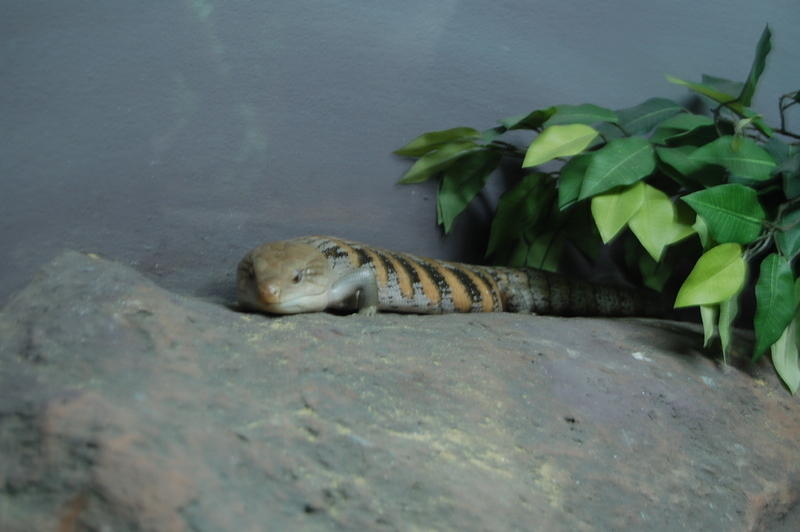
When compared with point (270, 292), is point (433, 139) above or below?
above

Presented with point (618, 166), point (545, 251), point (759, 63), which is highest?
point (759, 63)

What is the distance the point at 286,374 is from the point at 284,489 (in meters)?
0.37

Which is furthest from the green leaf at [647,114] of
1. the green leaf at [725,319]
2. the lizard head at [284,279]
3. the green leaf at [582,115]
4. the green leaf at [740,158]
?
the lizard head at [284,279]

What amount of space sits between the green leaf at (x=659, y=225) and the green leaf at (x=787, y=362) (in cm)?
51

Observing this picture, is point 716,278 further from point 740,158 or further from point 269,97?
point 269,97

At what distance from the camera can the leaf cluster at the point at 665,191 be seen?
2.34 meters

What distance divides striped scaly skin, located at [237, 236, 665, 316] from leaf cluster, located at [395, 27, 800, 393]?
0.57 feet

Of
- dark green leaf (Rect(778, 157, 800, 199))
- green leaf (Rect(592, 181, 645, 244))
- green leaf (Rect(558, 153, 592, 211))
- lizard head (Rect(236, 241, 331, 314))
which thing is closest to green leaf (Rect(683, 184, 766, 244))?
dark green leaf (Rect(778, 157, 800, 199))

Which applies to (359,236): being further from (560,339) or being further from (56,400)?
(56,400)

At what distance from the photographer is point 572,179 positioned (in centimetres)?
287

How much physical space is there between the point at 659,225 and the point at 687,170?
0.26m

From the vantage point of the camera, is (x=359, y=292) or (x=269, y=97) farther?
(x=269, y=97)

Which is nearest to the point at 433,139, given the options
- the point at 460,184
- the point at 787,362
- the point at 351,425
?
the point at 460,184

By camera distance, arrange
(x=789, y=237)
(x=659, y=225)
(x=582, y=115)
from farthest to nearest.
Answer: (x=582, y=115) < (x=659, y=225) < (x=789, y=237)
